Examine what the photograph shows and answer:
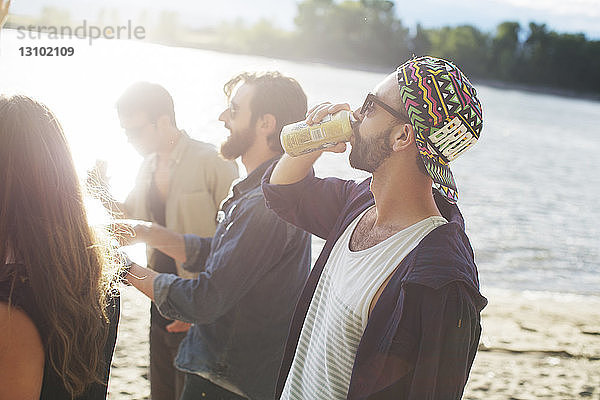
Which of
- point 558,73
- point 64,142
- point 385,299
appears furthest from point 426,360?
point 558,73

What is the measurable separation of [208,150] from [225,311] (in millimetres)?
1551

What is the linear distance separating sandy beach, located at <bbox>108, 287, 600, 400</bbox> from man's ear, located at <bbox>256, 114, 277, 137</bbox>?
271 cm

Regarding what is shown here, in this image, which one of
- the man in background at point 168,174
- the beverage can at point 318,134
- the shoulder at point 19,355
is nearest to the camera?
the shoulder at point 19,355

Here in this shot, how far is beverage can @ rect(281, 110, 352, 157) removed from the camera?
211 centimetres

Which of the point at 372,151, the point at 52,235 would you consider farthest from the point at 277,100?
the point at 52,235

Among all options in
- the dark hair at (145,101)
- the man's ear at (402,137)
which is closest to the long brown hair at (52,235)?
the man's ear at (402,137)

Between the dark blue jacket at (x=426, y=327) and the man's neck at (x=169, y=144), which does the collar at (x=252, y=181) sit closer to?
the dark blue jacket at (x=426, y=327)

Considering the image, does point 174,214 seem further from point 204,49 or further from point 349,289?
point 204,49

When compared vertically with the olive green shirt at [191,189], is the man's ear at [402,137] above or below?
above

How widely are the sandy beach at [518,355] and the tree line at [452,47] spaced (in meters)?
59.5

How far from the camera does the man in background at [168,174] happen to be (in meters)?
3.73

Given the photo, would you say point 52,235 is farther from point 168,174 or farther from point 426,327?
point 168,174

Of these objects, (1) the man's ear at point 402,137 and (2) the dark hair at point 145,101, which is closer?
(1) the man's ear at point 402,137

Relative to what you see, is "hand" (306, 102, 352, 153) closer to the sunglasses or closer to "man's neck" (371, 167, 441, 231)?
the sunglasses
